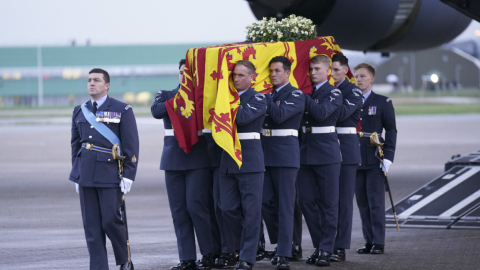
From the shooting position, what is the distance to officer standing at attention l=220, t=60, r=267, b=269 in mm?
5422

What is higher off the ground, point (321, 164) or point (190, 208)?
point (321, 164)

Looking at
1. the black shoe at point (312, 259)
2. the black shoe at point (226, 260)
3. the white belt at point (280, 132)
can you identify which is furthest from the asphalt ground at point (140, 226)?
the white belt at point (280, 132)

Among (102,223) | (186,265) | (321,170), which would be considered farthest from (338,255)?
(102,223)

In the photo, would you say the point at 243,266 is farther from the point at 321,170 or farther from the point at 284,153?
the point at 321,170

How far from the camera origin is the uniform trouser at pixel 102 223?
521cm

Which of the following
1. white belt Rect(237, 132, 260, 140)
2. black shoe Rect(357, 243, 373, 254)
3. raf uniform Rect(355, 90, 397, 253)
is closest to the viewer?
white belt Rect(237, 132, 260, 140)

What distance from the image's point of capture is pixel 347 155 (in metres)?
6.34

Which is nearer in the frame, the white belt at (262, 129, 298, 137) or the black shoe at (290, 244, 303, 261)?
the white belt at (262, 129, 298, 137)


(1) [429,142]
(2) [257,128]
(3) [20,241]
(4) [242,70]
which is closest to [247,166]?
(2) [257,128]

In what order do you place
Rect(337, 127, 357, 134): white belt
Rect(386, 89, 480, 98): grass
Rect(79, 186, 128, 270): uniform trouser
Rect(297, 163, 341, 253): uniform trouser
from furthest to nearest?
Rect(386, 89, 480, 98): grass
Rect(337, 127, 357, 134): white belt
Rect(297, 163, 341, 253): uniform trouser
Rect(79, 186, 128, 270): uniform trouser

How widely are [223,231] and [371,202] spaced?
167 cm

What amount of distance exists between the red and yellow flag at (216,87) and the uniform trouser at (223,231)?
41 centimetres

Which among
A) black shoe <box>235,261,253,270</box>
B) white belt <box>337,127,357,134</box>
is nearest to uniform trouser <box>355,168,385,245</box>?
white belt <box>337,127,357,134</box>

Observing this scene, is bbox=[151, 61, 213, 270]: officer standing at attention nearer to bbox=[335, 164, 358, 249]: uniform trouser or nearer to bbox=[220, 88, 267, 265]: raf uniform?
bbox=[220, 88, 267, 265]: raf uniform
